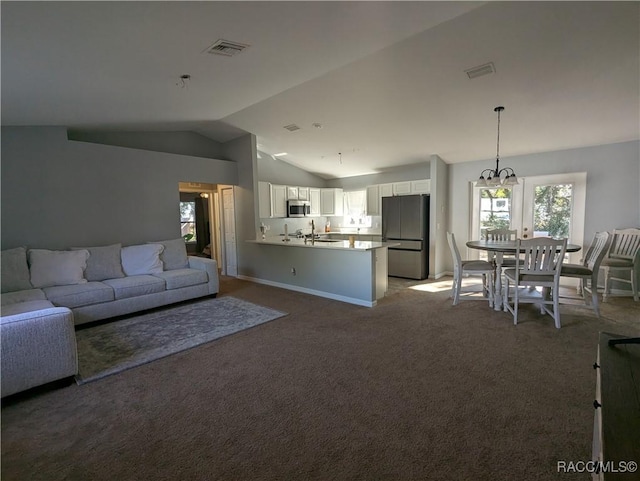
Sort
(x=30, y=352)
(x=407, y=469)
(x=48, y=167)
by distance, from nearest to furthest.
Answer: (x=407, y=469), (x=30, y=352), (x=48, y=167)

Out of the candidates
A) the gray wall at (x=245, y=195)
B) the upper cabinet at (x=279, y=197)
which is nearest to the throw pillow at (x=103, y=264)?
the gray wall at (x=245, y=195)

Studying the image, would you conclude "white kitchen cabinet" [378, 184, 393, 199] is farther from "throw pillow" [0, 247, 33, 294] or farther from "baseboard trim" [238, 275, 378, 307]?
"throw pillow" [0, 247, 33, 294]

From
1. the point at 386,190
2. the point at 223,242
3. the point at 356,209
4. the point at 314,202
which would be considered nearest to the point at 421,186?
the point at 386,190

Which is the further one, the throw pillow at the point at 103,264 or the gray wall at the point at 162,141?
the gray wall at the point at 162,141

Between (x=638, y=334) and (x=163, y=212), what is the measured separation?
6.73 m

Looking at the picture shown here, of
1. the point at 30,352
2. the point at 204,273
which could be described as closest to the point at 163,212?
the point at 204,273

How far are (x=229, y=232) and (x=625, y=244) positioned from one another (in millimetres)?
7120

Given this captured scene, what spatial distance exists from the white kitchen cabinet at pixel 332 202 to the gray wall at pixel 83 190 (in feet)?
10.9

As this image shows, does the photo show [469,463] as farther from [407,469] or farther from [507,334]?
[507,334]

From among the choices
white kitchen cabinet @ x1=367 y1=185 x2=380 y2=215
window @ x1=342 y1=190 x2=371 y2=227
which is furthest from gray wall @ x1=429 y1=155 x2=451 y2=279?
window @ x1=342 y1=190 x2=371 y2=227

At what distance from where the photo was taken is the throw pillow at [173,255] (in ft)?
16.1

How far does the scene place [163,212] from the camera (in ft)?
17.7

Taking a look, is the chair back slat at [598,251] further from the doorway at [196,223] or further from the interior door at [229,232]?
the doorway at [196,223]

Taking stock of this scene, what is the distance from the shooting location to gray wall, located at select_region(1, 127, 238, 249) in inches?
154
